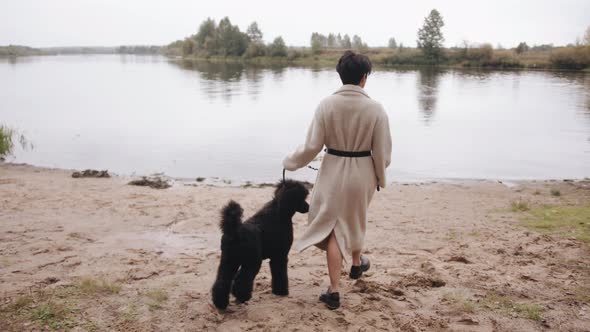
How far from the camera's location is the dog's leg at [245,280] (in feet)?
12.1

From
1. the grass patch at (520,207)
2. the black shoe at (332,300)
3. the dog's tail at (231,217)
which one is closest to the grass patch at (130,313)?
the dog's tail at (231,217)

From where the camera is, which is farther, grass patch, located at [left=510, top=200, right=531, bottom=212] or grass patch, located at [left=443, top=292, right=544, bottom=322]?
grass patch, located at [left=510, top=200, right=531, bottom=212]

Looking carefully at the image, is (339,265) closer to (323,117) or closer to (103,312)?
(323,117)

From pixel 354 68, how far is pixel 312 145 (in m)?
0.73

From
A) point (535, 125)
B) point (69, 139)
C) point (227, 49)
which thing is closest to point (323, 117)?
point (69, 139)

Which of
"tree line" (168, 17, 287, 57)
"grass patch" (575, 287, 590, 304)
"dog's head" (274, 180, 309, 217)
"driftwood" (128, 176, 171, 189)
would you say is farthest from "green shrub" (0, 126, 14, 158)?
"tree line" (168, 17, 287, 57)

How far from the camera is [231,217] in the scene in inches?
135

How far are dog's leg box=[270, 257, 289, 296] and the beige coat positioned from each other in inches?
9.8

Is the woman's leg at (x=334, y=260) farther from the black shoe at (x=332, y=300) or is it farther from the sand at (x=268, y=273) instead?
the sand at (x=268, y=273)

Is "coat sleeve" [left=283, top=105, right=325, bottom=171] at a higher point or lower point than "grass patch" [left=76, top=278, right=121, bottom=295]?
higher

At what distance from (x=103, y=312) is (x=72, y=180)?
7402 millimetres

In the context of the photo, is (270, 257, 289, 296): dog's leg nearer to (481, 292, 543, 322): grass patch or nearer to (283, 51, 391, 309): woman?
(283, 51, 391, 309): woman

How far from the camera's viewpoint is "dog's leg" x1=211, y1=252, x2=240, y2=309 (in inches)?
142

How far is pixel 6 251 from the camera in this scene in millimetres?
5133
